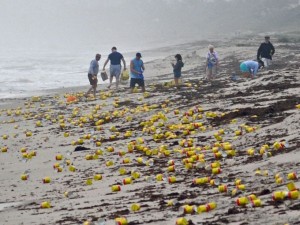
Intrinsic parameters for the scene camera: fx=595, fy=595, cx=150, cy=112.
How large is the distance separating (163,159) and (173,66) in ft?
44.1

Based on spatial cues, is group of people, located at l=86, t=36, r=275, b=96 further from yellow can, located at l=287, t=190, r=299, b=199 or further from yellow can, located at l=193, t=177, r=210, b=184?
yellow can, located at l=287, t=190, r=299, b=199

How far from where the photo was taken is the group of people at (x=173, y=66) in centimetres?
2244

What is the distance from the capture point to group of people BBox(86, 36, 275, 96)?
73.6 feet

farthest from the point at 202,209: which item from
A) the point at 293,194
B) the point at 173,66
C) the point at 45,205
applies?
the point at 173,66

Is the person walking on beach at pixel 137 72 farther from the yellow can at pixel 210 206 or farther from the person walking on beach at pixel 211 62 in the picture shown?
the yellow can at pixel 210 206

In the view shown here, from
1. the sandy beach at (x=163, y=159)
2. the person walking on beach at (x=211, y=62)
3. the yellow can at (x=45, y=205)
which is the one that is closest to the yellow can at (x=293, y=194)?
the sandy beach at (x=163, y=159)

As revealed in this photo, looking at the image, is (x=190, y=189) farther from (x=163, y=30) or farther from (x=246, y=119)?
(x=163, y=30)

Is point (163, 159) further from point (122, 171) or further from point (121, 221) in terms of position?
point (121, 221)

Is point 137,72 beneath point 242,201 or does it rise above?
above

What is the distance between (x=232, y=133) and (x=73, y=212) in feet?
15.9

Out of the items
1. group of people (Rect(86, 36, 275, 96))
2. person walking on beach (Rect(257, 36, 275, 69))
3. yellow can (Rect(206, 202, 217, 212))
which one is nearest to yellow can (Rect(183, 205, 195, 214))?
yellow can (Rect(206, 202, 217, 212))

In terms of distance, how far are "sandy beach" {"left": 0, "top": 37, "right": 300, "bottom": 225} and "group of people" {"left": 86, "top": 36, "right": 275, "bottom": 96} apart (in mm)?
2965

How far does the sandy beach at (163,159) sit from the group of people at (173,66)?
2.96 metres

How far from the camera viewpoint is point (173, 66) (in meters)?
23.3
